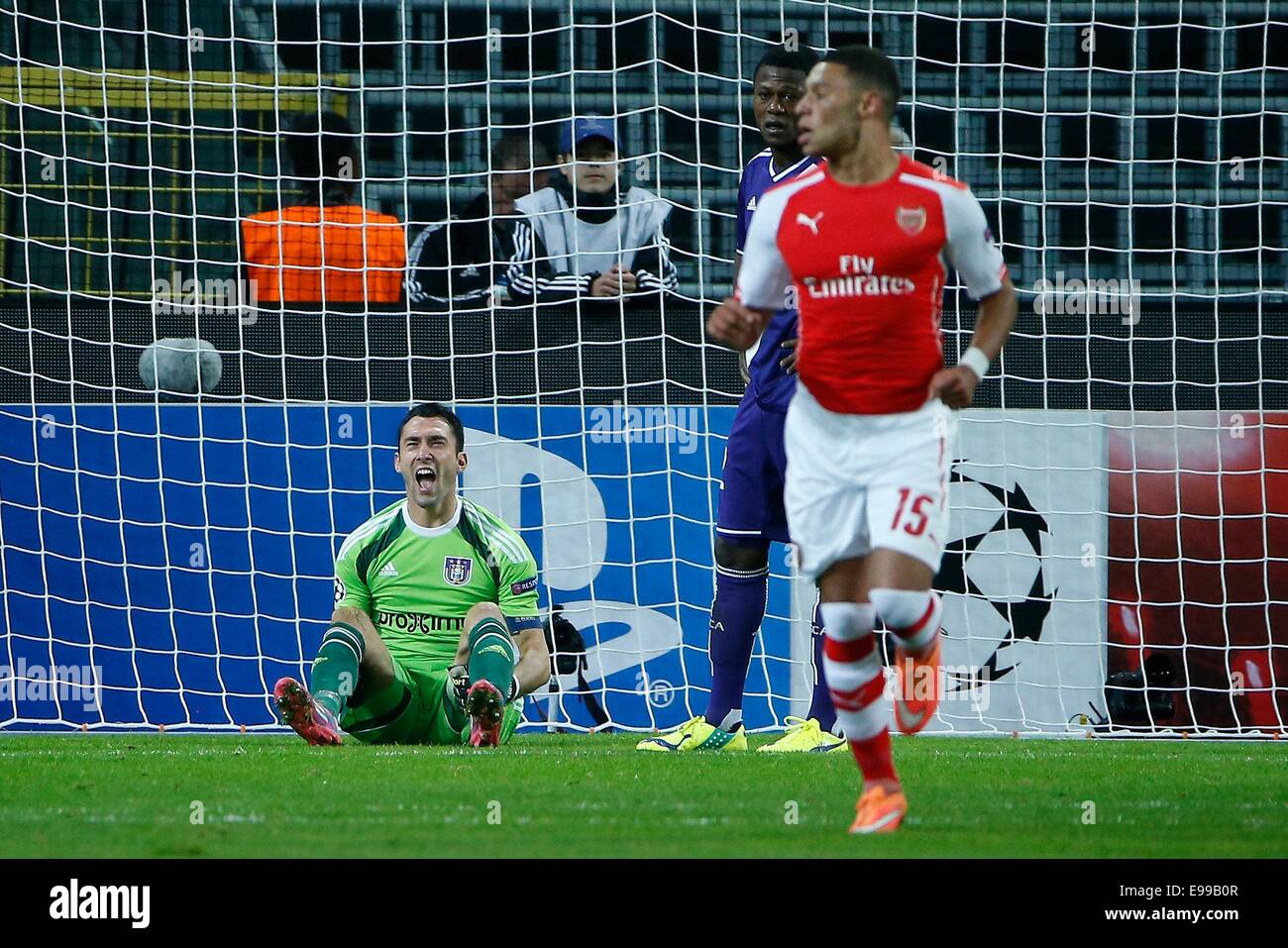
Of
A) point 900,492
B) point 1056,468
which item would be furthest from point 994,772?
point 1056,468

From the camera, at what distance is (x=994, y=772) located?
5.91 metres

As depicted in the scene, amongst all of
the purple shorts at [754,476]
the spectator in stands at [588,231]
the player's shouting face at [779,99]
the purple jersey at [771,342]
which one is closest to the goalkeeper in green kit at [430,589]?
the purple shorts at [754,476]

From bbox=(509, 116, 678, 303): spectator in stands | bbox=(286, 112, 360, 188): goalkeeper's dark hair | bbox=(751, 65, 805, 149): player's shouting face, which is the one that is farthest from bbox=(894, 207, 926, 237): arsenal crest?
bbox=(286, 112, 360, 188): goalkeeper's dark hair

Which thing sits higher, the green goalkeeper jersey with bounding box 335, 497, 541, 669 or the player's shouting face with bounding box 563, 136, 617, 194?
the player's shouting face with bounding box 563, 136, 617, 194

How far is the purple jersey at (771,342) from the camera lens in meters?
6.63

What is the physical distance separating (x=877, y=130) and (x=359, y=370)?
4938mm

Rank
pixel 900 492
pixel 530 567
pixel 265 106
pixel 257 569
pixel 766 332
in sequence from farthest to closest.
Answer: pixel 265 106 < pixel 257 569 < pixel 530 567 < pixel 766 332 < pixel 900 492

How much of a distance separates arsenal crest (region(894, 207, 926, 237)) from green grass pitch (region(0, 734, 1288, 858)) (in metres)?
1.43

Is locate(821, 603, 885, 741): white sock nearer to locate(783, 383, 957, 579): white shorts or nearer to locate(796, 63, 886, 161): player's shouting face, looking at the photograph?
locate(783, 383, 957, 579): white shorts

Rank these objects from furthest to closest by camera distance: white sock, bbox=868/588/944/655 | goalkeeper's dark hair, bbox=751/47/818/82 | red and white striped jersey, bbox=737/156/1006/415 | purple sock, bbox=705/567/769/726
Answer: purple sock, bbox=705/567/769/726
goalkeeper's dark hair, bbox=751/47/818/82
red and white striped jersey, bbox=737/156/1006/415
white sock, bbox=868/588/944/655

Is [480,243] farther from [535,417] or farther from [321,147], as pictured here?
[535,417]

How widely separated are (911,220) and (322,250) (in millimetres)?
5523

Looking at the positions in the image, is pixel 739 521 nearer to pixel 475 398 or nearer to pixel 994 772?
pixel 994 772

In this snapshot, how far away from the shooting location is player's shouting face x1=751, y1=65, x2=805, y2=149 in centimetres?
660
